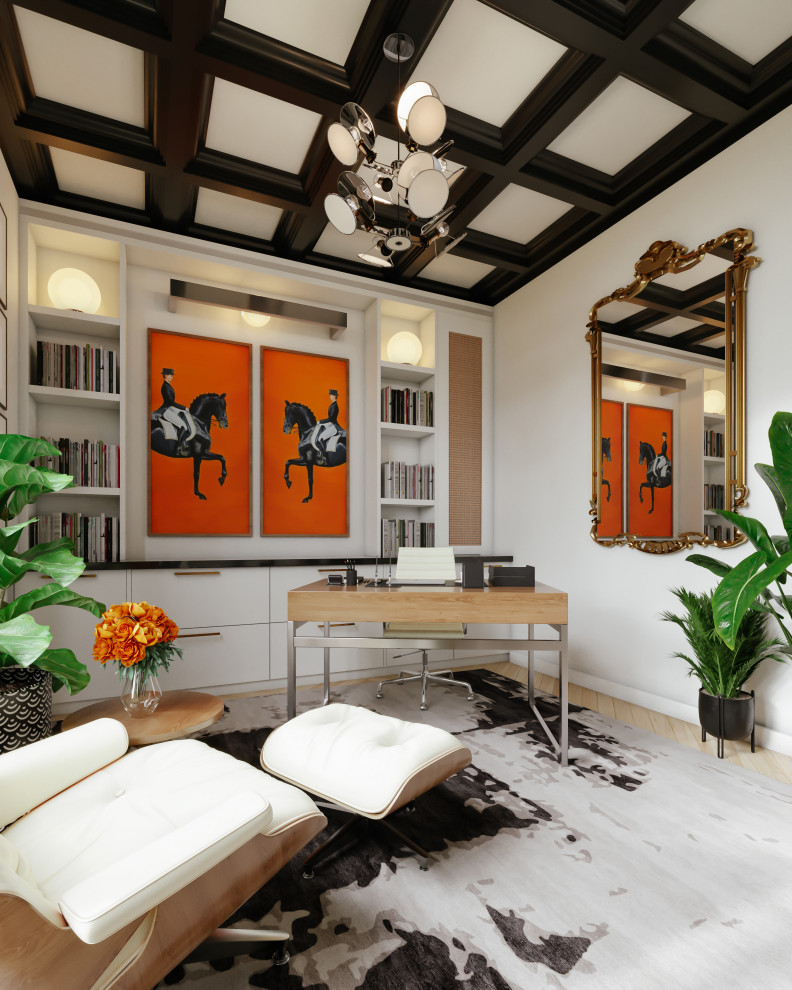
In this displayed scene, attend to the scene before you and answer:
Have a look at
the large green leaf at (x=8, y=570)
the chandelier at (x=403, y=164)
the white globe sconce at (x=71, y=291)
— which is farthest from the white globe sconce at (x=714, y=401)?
the white globe sconce at (x=71, y=291)

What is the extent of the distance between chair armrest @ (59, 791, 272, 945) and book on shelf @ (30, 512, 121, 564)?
2.74 m

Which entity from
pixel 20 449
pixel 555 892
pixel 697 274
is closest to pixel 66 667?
pixel 20 449

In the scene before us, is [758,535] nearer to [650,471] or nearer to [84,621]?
[650,471]

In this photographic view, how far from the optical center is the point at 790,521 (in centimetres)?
217

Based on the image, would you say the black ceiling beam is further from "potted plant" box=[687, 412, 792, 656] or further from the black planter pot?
the black planter pot

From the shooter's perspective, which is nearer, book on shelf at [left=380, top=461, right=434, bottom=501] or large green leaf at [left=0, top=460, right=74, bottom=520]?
large green leaf at [left=0, top=460, right=74, bottom=520]

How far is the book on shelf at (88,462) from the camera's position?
335 cm

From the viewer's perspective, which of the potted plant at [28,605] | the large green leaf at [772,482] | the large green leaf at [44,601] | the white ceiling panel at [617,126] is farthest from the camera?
the white ceiling panel at [617,126]

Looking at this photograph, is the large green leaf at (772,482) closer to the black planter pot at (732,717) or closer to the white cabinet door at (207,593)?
the black planter pot at (732,717)

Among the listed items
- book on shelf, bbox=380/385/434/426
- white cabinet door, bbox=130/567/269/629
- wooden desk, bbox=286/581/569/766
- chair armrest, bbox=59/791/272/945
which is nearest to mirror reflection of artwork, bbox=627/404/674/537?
wooden desk, bbox=286/581/569/766

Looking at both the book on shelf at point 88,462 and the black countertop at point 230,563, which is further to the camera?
the book on shelf at point 88,462

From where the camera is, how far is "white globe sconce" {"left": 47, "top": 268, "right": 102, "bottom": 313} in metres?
3.32

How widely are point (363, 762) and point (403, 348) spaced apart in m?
3.38

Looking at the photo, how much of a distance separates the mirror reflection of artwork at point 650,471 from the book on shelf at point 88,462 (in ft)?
10.8
